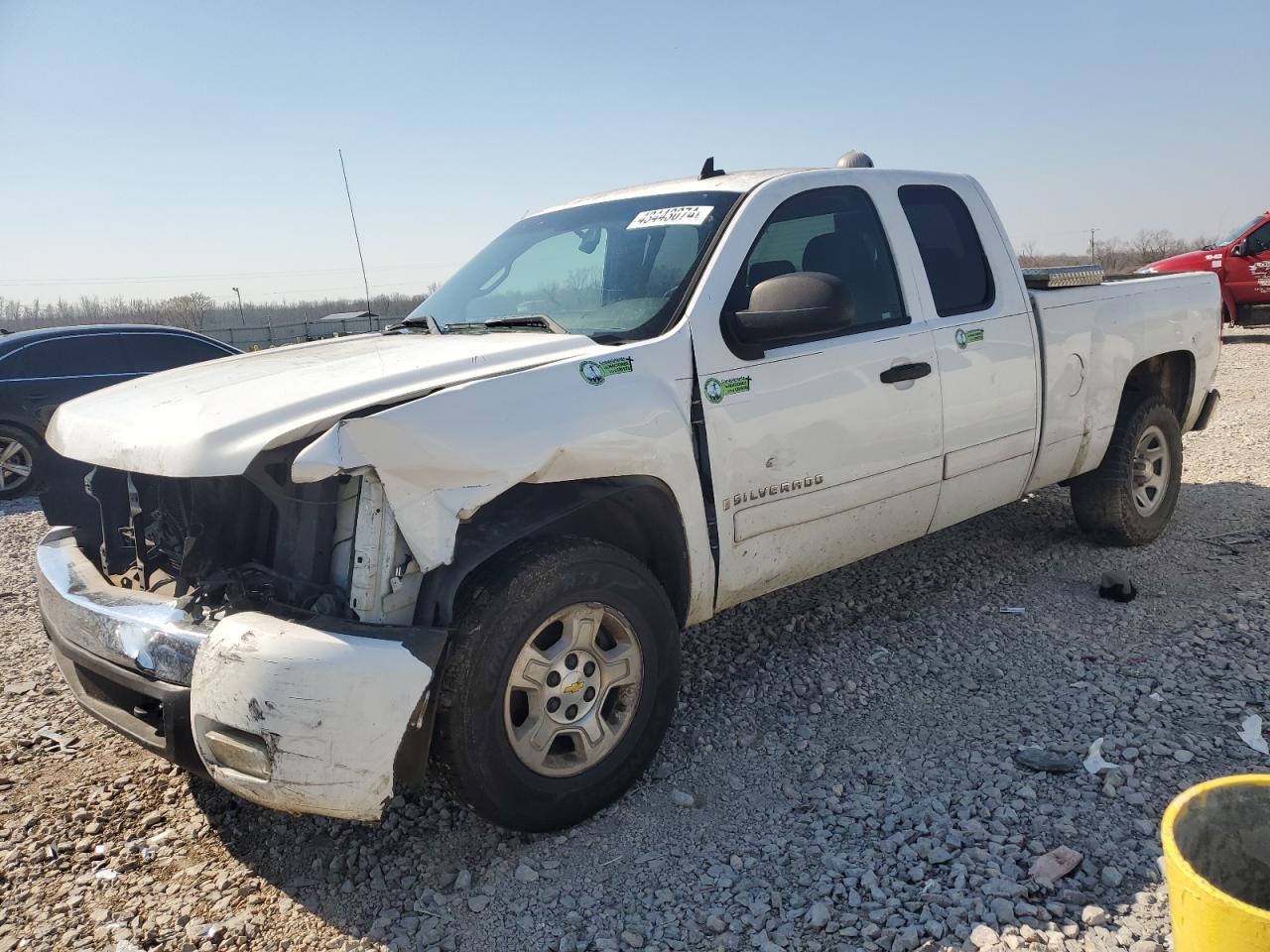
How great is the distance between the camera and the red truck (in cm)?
1540

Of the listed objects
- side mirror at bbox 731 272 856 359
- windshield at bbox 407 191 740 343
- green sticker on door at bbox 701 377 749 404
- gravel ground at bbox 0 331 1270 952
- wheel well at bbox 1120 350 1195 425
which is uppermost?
windshield at bbox 407 191 740 343

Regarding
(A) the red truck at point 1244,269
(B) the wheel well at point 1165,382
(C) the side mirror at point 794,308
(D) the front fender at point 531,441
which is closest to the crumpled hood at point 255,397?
(D) the front fender at point 531,441

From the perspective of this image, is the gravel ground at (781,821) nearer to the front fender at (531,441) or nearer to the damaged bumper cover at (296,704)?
the damaged bumper cover at (296,704)

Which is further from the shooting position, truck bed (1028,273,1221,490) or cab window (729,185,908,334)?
truck bed (1028,273,1221,490)

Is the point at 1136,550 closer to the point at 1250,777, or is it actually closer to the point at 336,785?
the point at 1250,777

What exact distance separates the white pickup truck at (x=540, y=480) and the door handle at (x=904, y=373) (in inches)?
0.7

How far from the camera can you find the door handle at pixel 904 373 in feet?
12.1

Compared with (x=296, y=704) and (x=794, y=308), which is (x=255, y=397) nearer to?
→ (x=296, y=704)

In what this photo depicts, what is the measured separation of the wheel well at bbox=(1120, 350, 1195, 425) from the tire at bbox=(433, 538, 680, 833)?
3.50 meters

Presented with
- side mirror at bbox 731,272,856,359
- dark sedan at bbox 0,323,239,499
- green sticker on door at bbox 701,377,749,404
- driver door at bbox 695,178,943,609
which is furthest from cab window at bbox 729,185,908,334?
dark sedan at bbox 0,323,239,499

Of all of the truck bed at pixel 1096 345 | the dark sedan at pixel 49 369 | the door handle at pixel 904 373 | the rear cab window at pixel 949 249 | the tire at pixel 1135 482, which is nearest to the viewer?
the door handle at pixel 904 373

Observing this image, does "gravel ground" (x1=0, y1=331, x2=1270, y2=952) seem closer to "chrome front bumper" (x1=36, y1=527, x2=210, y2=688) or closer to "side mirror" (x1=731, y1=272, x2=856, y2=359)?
"chrome front bumper" (x1=36, y1=527, x2=210, y2=688)

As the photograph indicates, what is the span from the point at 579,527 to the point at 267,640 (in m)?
1.14

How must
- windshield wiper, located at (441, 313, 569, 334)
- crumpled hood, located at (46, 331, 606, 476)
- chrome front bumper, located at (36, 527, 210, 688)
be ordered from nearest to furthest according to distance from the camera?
crumpled hood, located at (46, 331, 606, 476), chrome front bumper, located at (36, 527, 210, 688), windshield wiper, located at (441, 313, 569, 334)
